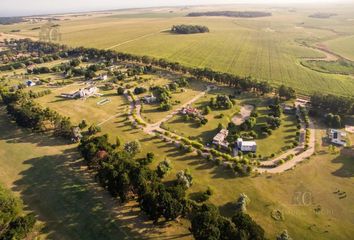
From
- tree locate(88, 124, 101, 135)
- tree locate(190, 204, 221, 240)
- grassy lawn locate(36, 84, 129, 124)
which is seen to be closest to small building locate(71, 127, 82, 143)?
tree locate(88, 124, 101, 135)

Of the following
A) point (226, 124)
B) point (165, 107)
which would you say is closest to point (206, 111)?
point (226, 124)

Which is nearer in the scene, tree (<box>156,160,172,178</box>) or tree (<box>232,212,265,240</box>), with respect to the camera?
tree (<box>232,212,265,240</box>)

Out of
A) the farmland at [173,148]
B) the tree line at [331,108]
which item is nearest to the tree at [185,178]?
the farmland at [173,148]

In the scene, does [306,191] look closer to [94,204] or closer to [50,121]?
[94,204]

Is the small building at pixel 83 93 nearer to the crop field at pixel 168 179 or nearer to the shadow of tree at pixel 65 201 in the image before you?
the crop field at pixel 168 179

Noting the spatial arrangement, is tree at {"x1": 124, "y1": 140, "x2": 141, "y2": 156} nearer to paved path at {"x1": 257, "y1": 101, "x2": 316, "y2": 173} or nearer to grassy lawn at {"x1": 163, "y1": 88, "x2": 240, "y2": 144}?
grassy lawn at {"x1": 163, "y1": 88, "x2": 240, "y2": 144}

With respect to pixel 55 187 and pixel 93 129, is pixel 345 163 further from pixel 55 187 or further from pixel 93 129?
pixel 55 187
